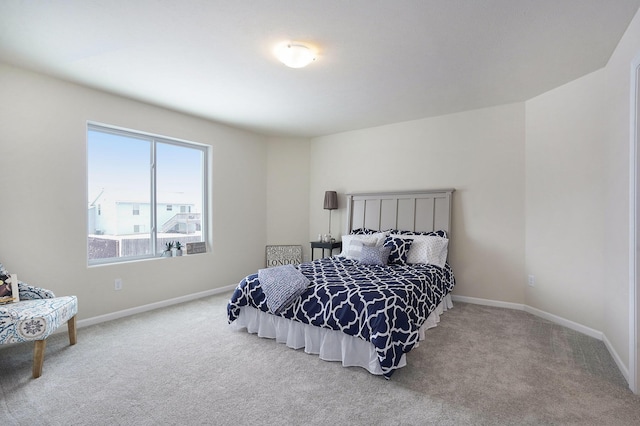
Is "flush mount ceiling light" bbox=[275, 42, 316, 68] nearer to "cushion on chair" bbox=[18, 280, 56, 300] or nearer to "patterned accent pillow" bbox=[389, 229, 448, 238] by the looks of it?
"patterned accent pillow" bbox=[389, 229, 448, 238]

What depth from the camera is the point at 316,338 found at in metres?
2.80

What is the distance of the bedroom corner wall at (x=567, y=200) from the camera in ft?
10.3

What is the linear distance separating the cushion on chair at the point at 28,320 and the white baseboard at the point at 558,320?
170 inches

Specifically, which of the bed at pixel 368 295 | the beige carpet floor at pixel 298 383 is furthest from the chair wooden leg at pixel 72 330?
the bed at pixel 368 295

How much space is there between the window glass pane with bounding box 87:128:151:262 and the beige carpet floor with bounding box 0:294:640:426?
3.45 feet

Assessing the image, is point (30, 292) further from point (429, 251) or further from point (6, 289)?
point (429, 251)

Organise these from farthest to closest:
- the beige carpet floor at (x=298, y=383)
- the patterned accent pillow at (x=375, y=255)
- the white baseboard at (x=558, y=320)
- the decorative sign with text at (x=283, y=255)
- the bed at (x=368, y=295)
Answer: the decorative sign with text at (x=283, y=255)
the patterned accent pillow at (x=375, y=255)
the white baseboard at (x=558, y=320)
the bed at (x=368, y=295)
the beige carpet floor at (x=298, y=383)

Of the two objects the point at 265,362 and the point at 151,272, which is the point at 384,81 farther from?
the point at 151,272

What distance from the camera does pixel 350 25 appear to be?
2350 millimetres

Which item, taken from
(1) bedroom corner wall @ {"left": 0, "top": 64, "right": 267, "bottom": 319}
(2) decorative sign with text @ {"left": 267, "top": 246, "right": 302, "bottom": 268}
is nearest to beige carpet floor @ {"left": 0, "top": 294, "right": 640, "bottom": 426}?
(1) bedroom corner wall @ {"left": 0, "top": 64, "right": 267, "bottom": 319}

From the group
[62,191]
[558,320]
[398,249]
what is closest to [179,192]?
[62,191]

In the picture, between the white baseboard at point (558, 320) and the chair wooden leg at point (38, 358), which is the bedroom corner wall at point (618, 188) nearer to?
the white baseboard at point (558, 320)

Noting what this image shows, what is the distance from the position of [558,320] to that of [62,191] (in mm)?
5452

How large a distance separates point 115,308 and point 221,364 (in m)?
1.91
